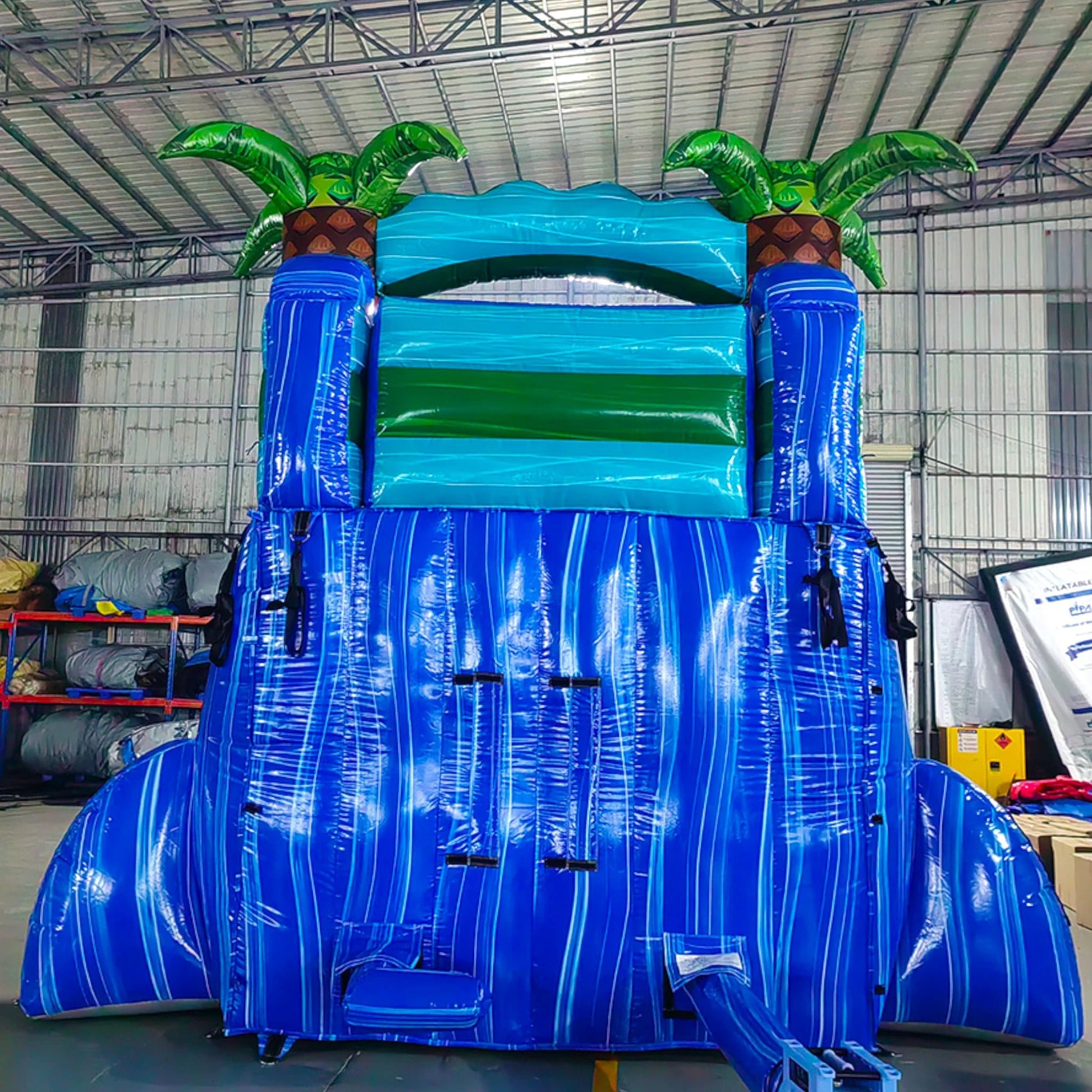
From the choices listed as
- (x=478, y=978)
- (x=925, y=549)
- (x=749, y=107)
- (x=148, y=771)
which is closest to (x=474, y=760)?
(x=478, y=978)

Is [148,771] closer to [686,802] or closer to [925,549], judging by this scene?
[686,802]

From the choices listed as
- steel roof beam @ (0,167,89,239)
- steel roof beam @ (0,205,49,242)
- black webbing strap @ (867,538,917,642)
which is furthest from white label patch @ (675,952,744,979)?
steel roof beam @ (0,205,49,242)

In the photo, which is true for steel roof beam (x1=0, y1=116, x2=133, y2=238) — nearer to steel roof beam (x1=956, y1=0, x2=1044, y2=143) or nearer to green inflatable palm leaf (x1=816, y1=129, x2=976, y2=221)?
green inflatable palm leaf (x1=816, y1=129, x2=976, y2=221)

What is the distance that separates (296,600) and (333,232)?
4.02 ft

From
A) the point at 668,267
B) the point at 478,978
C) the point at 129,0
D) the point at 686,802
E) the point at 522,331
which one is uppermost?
the point at 129,0

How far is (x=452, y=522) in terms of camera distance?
2.93 m

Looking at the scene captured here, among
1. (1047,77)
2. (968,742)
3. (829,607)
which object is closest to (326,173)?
(829,607)

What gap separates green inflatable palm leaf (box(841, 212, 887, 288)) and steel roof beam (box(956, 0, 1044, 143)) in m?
6.31

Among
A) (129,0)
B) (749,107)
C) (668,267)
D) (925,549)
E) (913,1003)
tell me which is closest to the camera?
(913,1003)

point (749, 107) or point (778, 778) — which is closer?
point (778, 778)

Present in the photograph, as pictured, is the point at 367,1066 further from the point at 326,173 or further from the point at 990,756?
the point at 990,756

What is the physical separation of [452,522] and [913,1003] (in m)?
1.99

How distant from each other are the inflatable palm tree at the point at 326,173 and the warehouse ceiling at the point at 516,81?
5022mm

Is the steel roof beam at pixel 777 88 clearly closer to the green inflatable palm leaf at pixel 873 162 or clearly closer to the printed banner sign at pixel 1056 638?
the printed banner sign at pixel 1056 638
